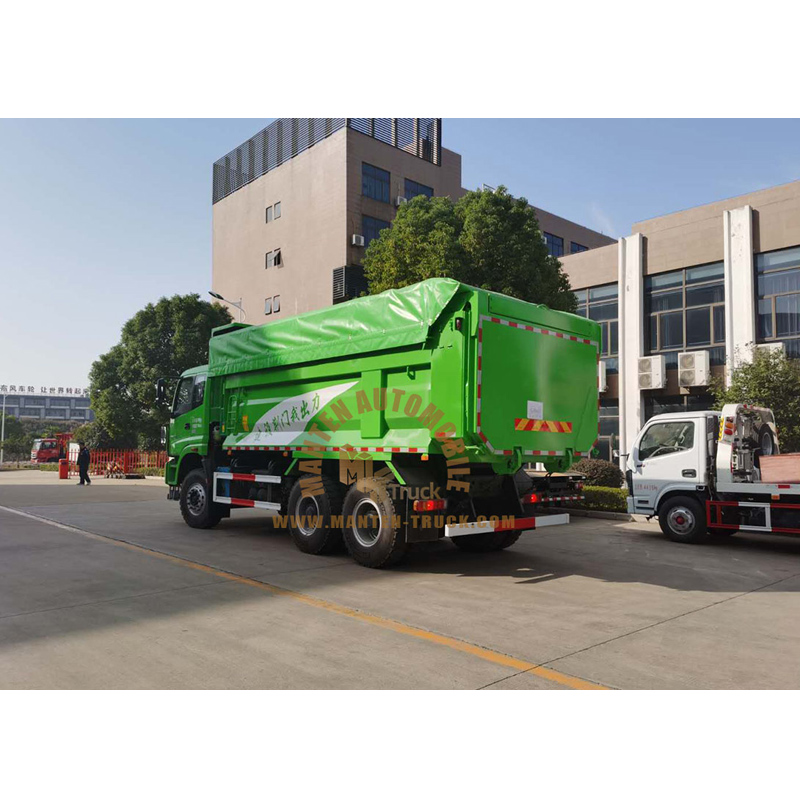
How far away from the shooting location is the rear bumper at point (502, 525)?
25.5 ft

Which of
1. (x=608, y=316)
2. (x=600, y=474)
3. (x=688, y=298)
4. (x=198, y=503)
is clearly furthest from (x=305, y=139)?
(x=198, y=503)

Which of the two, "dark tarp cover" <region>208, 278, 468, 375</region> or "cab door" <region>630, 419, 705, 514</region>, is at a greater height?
"dark tarp cover" <region>208, 278, 468, 375</region>

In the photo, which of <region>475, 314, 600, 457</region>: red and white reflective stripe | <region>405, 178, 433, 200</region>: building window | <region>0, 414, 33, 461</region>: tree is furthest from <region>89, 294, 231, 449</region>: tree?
<region>0, 414, 33, 461</region>: tree

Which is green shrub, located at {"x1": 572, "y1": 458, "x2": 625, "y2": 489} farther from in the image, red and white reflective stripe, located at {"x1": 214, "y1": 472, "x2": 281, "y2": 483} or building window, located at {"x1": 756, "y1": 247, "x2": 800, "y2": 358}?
red and white reflective stripe, located at {"x1": 214, "y1": 472, "x2": 281, "y2": 483}

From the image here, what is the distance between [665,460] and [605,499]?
4.12m

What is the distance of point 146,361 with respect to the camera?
33.8 metres

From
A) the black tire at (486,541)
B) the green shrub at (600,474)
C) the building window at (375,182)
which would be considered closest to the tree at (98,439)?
the building window at (375,182)

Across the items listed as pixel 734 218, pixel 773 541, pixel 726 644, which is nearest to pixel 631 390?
pixel 734 218

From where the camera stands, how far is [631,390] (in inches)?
952

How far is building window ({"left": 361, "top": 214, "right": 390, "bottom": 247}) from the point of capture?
31.9 metres

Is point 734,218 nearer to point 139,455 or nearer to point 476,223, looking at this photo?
point 476,223

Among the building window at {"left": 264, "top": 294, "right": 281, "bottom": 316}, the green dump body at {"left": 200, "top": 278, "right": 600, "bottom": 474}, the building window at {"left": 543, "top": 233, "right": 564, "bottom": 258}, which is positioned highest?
the building window at {"left": 543, "top": 233, "right": 564, "bottom": 258}

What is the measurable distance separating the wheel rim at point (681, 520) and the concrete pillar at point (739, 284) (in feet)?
35.9

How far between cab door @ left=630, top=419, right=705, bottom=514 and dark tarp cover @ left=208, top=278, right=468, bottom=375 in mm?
5802
